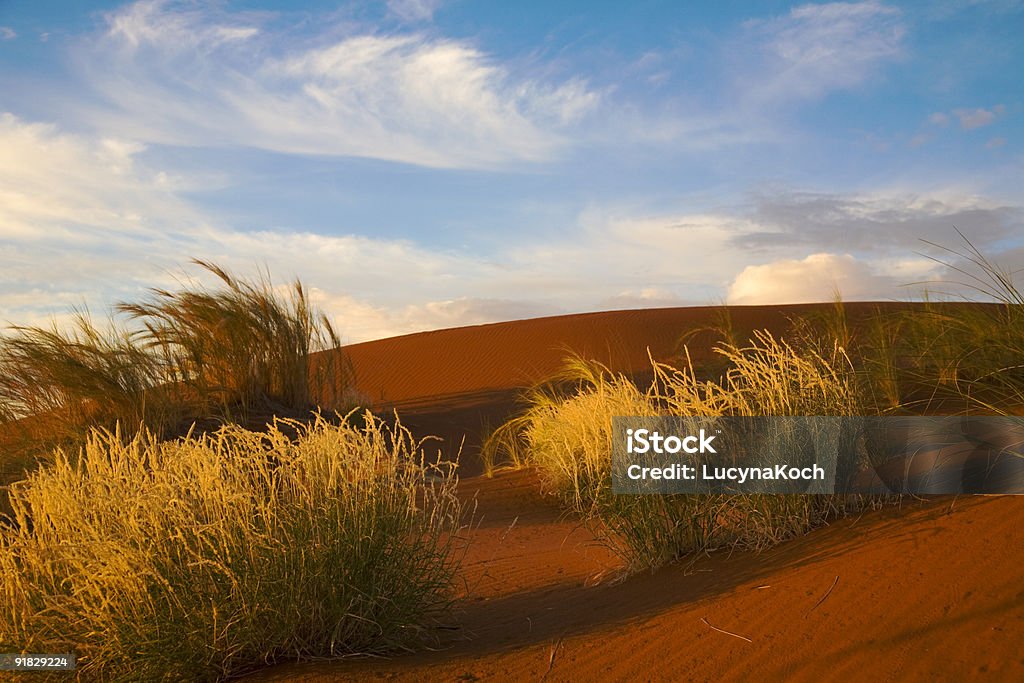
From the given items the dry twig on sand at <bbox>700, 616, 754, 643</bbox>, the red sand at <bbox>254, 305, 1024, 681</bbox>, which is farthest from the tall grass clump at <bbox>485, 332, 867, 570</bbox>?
the dry twig on sand at <bbox>700, 616, 754, 643</bbox>

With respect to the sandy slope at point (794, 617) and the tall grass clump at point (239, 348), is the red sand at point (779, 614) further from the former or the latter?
the tall grass clump at point (239, 348)

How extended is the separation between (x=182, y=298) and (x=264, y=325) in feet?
4.25

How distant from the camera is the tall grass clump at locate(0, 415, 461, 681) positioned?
3998 mm

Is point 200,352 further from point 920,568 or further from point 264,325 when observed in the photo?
point 920,568

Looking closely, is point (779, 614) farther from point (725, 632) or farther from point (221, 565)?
point (221, 565)

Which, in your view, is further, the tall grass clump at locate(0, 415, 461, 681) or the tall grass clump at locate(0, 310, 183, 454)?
the tall grass clump at locate(0, 310, 183, 454)

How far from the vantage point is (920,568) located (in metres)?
4.36

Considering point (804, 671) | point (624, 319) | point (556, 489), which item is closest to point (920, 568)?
point (804, 671)

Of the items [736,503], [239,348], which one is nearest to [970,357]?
[736,503]

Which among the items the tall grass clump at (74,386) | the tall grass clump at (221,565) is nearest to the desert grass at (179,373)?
the tall grass clump at (74,386)

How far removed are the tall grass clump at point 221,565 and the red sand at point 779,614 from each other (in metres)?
0.26

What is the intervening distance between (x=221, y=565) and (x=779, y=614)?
2.77 metres

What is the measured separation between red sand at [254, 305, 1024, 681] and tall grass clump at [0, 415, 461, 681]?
10.3 inches

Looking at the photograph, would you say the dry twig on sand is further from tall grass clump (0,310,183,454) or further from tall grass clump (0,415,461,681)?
tall grass clump (0,310,183,454)
